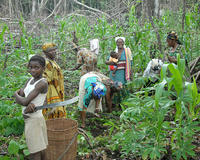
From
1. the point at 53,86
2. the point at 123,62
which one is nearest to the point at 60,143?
the point at 53,86

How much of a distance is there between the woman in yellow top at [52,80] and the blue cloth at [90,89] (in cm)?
70

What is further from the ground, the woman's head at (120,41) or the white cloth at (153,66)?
the woman's head at (120,41)

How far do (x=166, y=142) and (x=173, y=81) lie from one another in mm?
996

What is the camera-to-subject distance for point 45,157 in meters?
2.91

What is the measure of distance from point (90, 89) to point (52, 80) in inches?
35.2

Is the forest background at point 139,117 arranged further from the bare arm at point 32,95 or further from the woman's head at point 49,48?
the bare arm at point 32,95

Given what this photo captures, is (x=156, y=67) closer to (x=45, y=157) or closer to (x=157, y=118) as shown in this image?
(x=157, y=118)

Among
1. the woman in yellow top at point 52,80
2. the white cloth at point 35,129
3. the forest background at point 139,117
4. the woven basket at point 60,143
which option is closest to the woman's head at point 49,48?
the woman in yellow top at point 52,80

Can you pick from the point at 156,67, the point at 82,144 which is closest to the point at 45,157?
the point at 82,144

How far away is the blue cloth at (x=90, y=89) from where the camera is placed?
14.0 feet

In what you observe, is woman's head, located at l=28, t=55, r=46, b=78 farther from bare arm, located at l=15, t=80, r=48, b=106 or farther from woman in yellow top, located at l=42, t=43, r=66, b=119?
woman in yellow top, located at l=42, t=43, r=66, b=119

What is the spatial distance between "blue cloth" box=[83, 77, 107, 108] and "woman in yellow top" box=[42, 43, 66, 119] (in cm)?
70

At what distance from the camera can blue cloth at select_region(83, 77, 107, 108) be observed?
4.28 metres

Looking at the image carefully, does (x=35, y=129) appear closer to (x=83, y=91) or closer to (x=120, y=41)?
(x=83, y=91)
